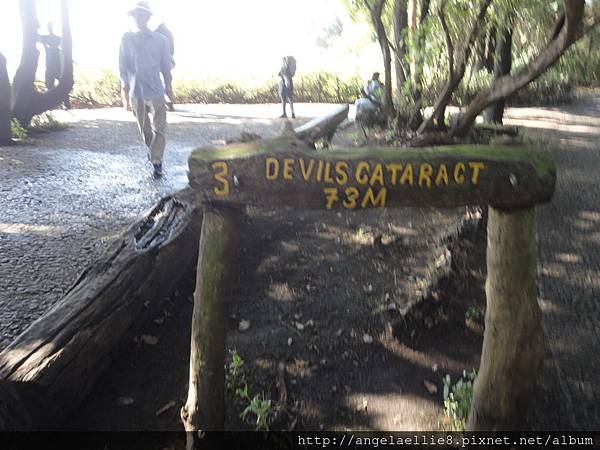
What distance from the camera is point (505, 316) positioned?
2.37 metres

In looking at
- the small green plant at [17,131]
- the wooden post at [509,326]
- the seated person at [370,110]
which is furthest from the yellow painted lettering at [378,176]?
the small green plant at [17,131]

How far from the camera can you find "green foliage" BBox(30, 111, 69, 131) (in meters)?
10.2

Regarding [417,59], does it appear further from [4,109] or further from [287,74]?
[4,109]

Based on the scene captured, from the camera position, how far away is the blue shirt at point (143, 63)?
5.90 meters

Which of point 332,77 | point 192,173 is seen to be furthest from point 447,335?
point 332,77

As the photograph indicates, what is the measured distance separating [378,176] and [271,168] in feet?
1.58

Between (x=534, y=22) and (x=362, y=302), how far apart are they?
4.39m

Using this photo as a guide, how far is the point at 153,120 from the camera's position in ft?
20.7

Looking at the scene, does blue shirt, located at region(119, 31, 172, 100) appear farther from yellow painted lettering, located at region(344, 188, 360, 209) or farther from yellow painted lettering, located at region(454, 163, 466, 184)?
yellow painted lettering, located at region(454, 163, 466, 184)

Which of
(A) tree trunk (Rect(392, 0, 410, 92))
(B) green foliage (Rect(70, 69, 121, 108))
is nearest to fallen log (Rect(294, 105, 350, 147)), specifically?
(A) tree trunk (Rect(392, 0, 410, 92))

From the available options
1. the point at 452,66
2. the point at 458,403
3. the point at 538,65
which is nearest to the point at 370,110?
the point at 452,66

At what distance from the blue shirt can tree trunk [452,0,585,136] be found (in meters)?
3.58

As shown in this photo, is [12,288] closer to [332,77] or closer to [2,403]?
[2,403]

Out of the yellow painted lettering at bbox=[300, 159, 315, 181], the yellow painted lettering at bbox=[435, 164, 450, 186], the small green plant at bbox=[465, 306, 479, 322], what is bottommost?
the small green plant at bbox=[465, 306, 479, 322]
